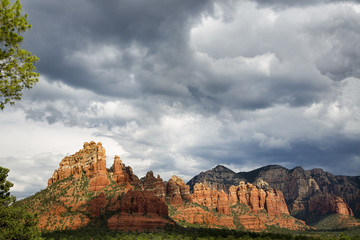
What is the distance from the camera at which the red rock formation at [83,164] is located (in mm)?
177875

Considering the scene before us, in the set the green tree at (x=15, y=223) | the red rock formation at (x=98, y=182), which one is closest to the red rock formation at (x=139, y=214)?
the red rock formation at (x=98, y=182)

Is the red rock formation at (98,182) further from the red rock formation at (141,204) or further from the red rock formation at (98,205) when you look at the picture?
the red rock formation at (141,204)

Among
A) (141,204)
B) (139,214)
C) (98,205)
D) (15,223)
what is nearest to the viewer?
(15,223)

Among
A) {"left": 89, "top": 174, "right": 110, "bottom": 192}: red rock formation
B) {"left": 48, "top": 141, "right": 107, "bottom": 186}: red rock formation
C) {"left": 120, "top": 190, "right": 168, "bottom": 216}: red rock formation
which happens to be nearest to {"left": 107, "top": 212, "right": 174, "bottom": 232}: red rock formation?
{"left": 120, "top": 190, "right": 168, "bottom": 216}: red rock formation

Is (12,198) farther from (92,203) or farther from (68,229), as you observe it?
(92,203)

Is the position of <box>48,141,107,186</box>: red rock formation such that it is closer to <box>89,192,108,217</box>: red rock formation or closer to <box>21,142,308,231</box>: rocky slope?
<box>21,142,308,231</box>: rocky slope

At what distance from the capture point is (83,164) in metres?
181

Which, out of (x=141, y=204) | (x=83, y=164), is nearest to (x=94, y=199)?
(x=141, y=204)

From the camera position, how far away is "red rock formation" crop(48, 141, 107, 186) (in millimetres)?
177875

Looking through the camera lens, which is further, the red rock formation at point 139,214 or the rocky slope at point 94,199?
the red rock formation at point 139,214

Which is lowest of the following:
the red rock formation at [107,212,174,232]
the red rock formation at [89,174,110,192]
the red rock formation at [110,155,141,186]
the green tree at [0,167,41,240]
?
the red rock formation at [107,212,174,232]

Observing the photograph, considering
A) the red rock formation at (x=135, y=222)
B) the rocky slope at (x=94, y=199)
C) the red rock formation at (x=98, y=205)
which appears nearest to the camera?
the rocky slope at (x=94, y=199)

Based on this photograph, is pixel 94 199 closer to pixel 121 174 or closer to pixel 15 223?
pixel 121 174

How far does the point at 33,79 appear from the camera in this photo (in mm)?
27625
